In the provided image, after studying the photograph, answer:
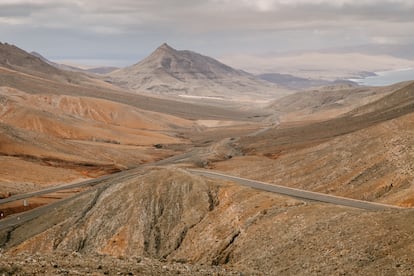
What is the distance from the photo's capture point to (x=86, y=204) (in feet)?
200

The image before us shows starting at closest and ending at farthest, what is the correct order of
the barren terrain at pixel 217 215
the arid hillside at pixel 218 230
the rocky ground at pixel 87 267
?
the rocky ground at pixel 87 267 → the barren terrain at pixel 217 215 → the arid hillside at pixel 218 230

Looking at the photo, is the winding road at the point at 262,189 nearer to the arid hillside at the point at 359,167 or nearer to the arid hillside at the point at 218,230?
the arid hillside at the point at 359,167

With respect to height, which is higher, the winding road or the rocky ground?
the rocky ground

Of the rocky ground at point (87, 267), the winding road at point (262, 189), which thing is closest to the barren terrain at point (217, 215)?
the rocky ground at point (87, 267)

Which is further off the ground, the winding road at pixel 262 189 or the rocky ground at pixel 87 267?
the rocky ground at pixel 87 267

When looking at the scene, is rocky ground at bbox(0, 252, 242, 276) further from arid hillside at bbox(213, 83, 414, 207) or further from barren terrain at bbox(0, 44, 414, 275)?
arid hillside at bbox(213, 83, 414, 207)

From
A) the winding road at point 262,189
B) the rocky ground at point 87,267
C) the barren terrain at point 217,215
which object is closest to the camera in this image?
the rocky ground at point 87,267

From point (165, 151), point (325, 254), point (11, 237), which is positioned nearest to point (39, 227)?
point (11, 237)

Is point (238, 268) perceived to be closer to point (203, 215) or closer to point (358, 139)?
point (203, 215)

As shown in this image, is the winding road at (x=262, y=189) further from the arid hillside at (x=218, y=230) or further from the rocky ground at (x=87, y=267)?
the rocky ground at (x=87, y=267)

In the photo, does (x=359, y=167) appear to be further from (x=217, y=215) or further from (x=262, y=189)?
(x=217, y=215)

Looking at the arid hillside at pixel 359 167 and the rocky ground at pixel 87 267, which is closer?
the rocky ground at pixel 87 267

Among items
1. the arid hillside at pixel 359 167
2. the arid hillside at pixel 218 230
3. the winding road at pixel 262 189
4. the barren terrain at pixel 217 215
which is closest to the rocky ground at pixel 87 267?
the barren terrain at pixel 217 215

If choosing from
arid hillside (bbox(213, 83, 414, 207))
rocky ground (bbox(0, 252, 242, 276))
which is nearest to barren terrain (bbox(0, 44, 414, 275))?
rocky ground (bbox(0, 252, 242, 276))
